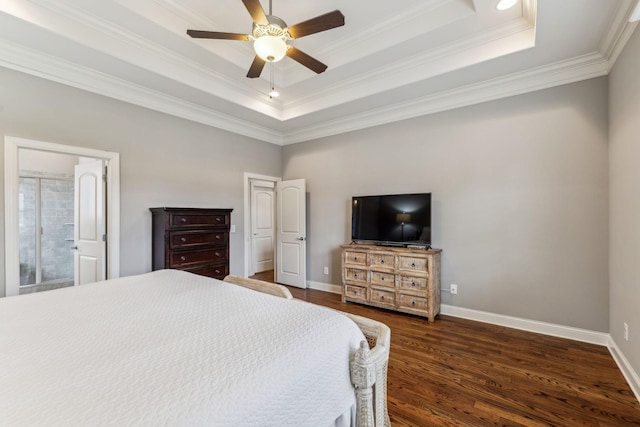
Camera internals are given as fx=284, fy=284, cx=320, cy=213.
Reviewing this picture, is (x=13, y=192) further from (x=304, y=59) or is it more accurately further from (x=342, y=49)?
(x=342, y=49)

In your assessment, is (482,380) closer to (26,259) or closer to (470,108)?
(470,108)

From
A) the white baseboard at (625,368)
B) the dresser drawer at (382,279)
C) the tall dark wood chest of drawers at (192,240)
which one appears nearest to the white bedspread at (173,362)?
the tall dark wood chest of drawers at (192,240)

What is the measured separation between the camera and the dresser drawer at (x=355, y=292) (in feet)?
12.7

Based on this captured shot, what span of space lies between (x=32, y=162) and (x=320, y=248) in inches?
194

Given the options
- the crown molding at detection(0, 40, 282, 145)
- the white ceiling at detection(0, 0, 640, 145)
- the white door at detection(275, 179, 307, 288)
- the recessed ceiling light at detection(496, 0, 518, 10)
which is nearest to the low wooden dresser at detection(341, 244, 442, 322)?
the white door at detection(275, 179, 307, 288)

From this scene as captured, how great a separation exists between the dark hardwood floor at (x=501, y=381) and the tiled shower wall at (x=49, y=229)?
5.65 metres

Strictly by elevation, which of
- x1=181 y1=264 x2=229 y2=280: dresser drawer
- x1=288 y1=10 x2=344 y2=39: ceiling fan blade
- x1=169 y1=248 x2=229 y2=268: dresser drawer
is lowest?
x1=181 y1=264 x2=229 y2=280: dresser drawer

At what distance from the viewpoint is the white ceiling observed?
2.37 metres

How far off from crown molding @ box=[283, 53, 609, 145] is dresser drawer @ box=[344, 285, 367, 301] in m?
2.38

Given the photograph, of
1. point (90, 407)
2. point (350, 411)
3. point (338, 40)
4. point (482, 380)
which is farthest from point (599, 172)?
point (90, 407)

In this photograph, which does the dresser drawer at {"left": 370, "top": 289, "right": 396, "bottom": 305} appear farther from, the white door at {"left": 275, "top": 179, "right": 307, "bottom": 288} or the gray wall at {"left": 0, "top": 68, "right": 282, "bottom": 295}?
the gray wall at {"left": 0, "top": 68, "right": 282, "bottom": 295}

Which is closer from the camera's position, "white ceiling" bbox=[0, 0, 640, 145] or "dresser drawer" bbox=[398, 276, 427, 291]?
"white ceiling" bbox=[0, 0, 640, 145]

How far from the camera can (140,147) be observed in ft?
11.1

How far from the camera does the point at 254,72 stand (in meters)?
2.61
